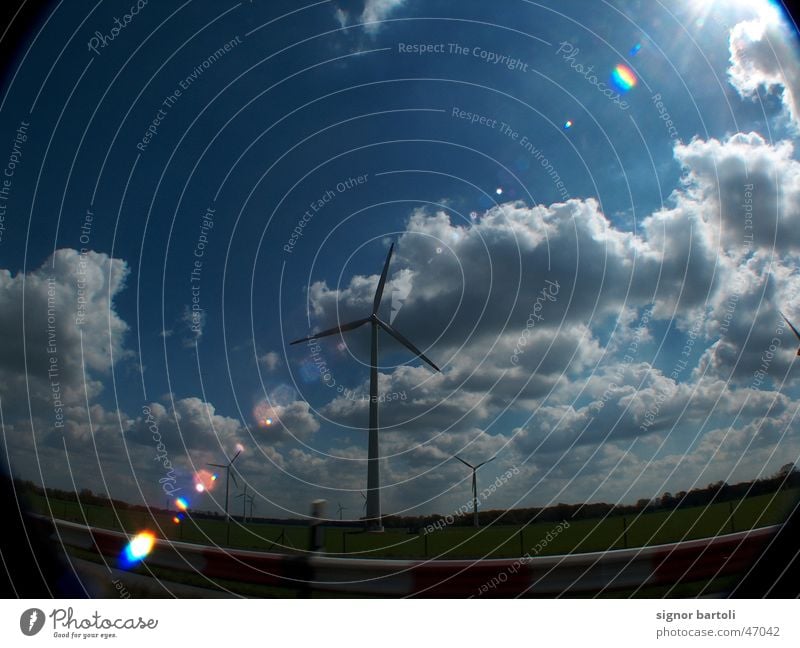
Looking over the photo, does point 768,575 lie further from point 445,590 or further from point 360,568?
point 360,568

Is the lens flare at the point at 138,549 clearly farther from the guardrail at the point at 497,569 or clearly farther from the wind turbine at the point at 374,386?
the wind turbine at the point at 374,386

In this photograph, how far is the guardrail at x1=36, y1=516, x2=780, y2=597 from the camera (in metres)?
5.96

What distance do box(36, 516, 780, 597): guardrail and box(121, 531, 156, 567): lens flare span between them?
0.10 meters

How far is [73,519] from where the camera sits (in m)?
6.81

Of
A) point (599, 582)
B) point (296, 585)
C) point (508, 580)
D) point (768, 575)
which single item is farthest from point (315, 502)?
point (768, 575)
